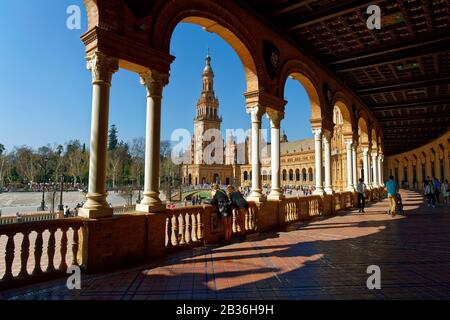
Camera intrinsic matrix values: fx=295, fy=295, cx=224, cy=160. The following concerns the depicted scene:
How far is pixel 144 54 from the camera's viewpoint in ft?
18.6

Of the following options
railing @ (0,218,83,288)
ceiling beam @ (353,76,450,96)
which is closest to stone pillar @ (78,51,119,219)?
railing @ (0,218,83,288)

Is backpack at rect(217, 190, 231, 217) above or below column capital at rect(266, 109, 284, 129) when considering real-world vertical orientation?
below

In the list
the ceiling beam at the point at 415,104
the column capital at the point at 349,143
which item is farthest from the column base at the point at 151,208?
the ceiling beam at the point at 415,104

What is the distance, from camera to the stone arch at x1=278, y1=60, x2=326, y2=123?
10312mm

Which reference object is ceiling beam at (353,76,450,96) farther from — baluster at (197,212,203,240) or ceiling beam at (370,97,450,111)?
baluster at (197,212,203,240)

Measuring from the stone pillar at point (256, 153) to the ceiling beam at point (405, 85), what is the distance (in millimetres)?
9789

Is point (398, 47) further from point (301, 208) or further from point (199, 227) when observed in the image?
point (199, 227)

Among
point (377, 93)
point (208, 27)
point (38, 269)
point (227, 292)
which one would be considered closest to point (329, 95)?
point (377, 93)

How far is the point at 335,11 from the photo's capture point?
8.48 meters

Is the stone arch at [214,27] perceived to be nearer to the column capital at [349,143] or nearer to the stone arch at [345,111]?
the stone arch at [345,111]

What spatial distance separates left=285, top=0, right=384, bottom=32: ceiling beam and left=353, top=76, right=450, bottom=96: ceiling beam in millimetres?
7885

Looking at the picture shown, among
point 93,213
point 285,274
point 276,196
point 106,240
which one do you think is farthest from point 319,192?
point 93,213

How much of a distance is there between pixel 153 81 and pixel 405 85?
13975mm
